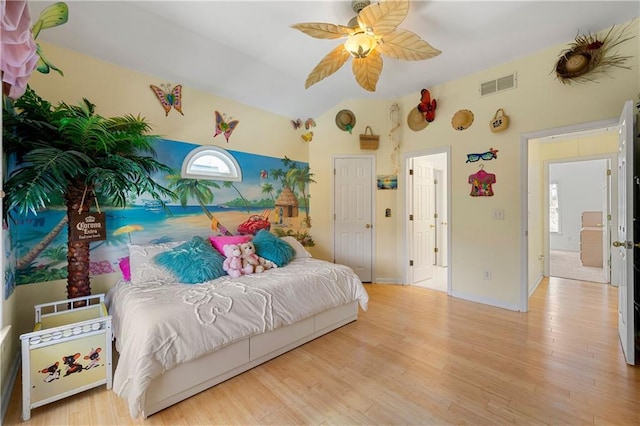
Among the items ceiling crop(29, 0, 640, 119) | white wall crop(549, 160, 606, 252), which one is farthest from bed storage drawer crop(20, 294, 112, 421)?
white wall crop(549, 160, 606, 252)

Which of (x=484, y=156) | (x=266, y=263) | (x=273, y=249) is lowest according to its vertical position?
(x=266, y=263)

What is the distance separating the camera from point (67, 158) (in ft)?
5.82

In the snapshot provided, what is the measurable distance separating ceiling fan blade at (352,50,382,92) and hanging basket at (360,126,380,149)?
172 centimetres

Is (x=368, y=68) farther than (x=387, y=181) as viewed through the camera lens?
No

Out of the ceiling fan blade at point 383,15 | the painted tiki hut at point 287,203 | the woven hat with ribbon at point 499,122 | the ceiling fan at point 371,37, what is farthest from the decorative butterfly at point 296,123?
the woven hat with ribbon at point 499,122

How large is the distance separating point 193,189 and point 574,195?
9.08 metres

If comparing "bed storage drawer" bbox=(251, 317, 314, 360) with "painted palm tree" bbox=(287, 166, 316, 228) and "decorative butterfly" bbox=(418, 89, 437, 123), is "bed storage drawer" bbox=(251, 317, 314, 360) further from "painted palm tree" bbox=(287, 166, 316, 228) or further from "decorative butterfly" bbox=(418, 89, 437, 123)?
"decorative butterfly" bbox=(418, 89, 437, 123)

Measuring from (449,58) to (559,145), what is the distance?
9.41ft

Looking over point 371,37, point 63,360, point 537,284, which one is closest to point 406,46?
point 371,37

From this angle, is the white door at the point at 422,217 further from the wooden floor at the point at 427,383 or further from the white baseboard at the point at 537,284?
the wooden floor at the point at 427,383

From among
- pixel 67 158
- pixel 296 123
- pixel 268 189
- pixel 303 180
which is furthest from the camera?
pixel 303 180

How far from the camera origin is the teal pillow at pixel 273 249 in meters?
2.93

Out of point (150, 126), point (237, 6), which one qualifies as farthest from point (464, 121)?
point (150, 126)

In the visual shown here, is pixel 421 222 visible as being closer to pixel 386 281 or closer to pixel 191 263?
pixel 386 281
